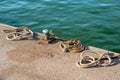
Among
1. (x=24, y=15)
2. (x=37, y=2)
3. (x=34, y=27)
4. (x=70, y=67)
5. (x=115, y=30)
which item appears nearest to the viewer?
(x=70, y=67)

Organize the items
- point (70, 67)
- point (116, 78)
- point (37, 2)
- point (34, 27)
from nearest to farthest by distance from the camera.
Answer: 1. point (116, 78)
2. point (70, 67)
3. point (34, 27)
4. point (37, 2)

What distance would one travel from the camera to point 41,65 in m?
7.22

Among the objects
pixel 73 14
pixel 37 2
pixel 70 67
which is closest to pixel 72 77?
pixel 70 67

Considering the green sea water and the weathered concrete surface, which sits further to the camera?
the green sea water

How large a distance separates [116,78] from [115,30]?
13.8 ft

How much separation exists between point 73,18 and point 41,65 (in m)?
4.78

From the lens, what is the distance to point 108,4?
1283 cm

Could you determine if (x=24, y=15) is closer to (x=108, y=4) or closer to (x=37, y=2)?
(x=37, y=2)

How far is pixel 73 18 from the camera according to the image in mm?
11641

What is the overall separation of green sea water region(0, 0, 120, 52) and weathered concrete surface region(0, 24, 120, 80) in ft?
7.81

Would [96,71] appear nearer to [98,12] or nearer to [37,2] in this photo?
[98,12]

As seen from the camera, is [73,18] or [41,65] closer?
[41,65]

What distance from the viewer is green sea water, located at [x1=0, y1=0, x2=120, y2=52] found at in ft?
33.6

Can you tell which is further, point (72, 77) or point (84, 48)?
point (84, 48)
